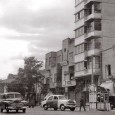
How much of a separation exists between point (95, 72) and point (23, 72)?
88.2ft

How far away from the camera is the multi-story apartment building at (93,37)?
5700cm

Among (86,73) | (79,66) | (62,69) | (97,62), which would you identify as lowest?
(86,73)

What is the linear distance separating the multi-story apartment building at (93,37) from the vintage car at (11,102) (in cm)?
2171

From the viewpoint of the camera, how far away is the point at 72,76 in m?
69.9

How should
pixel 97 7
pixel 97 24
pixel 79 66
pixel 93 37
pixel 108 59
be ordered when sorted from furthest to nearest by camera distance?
1. pixel 79 66
2. pixel 97 7
3. pixel 97 24
4. pixel 93 37
5. pixel 108 59

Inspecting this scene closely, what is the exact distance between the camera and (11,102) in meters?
35.0

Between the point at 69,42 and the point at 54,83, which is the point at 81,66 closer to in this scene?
the point at 69,42

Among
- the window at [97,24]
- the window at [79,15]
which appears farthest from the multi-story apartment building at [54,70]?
the window at [97,24]

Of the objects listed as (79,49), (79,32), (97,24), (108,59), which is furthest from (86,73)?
(79,32)

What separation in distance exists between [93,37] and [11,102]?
26.6 m

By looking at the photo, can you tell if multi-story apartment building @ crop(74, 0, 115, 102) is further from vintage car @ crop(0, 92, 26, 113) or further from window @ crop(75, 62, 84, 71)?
vintage car @ crop(0, 92, 26, 113)

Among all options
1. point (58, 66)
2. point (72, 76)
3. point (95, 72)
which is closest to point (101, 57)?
point (95, 72)

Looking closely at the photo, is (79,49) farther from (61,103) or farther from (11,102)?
(11,102)

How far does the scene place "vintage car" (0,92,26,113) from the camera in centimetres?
3494
